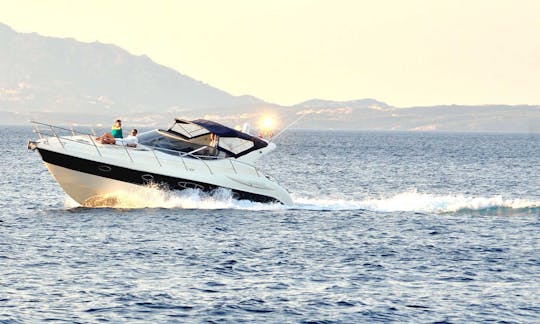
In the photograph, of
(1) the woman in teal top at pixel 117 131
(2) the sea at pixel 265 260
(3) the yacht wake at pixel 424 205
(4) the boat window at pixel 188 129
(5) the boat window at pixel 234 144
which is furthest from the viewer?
(3) the yacht wake at pixel 424 205

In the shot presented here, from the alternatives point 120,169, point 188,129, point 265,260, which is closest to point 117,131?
point 120,169

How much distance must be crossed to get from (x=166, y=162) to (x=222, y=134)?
3.12m

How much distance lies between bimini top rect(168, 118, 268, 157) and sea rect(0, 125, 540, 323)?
2.14 meters

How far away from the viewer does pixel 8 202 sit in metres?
42.5

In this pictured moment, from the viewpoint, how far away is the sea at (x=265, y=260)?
840 inches

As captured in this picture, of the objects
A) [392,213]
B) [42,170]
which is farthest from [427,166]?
[392,213]

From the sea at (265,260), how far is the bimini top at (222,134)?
7.02 ft

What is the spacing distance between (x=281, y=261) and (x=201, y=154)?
33.0 feet

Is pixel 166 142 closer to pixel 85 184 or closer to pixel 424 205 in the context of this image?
pixel 85 184

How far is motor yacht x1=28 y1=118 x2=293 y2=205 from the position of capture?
34062 millimetres

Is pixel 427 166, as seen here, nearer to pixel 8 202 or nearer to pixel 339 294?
pixel 8 202

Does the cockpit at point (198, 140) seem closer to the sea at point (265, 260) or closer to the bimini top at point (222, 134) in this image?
the bimini top at point (222, 134)

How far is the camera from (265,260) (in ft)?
89.8

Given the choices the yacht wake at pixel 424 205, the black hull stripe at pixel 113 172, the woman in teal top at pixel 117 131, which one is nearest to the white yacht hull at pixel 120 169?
the black hull stripe at pixel 113 172
